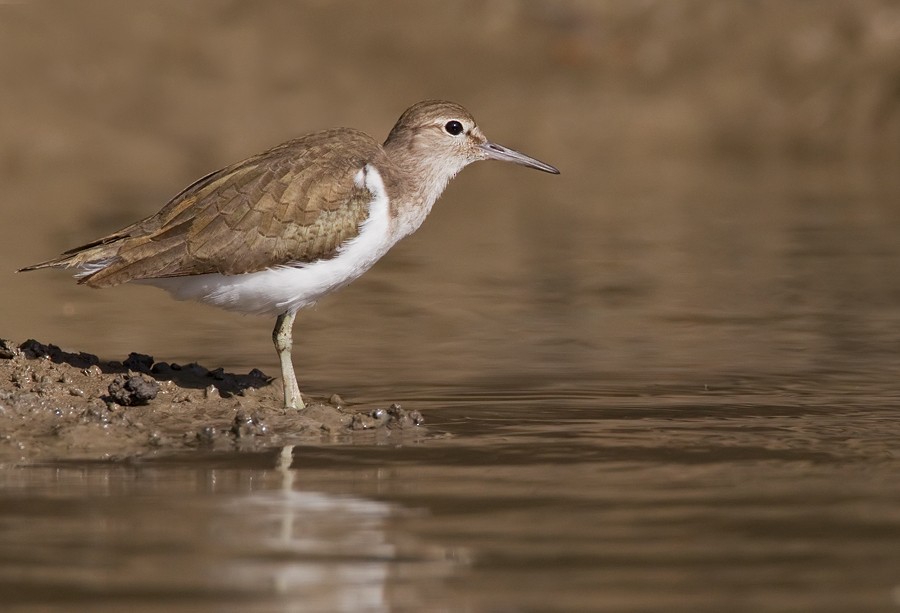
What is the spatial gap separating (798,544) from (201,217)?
477cm

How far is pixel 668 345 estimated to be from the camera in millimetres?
12625

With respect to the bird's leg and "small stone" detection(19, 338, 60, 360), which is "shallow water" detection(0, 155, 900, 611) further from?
"small stone" detection(19, 338, 60, 360)

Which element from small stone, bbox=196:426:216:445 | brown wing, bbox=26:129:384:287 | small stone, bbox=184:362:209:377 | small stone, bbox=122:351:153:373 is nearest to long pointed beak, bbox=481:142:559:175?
brown wing, bbox=26:129:384:287

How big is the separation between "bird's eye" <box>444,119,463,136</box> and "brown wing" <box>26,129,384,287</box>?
0.93 meters

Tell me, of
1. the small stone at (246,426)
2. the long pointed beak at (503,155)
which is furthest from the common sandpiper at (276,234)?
the long pointed beak at (503,155)

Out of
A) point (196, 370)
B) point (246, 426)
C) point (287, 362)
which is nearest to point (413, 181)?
point (287, 362)

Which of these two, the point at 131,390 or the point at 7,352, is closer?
the point at 131,390

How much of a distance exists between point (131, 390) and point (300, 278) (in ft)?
4.06

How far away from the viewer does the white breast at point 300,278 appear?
10008mm

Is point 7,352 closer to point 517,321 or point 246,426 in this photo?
point 246,426

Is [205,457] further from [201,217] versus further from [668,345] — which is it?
[668,345]

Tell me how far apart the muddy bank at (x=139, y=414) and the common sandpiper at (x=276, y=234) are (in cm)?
55

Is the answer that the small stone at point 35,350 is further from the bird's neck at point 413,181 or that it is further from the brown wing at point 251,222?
the bird's neck at point 413,181

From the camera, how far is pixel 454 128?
1123 cm
